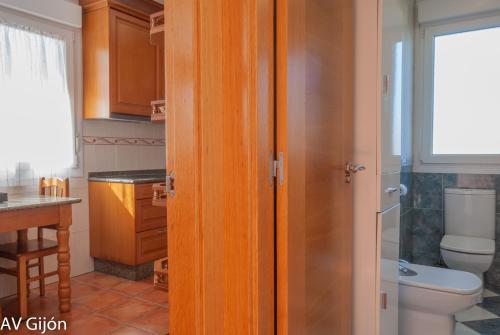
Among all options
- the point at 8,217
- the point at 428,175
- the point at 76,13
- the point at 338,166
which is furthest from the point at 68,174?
the point at 428,175

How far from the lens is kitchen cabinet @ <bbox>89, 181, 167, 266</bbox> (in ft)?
9.96

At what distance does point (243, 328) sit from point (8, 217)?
1.74m

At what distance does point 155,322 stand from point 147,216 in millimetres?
1021

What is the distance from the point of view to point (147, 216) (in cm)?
313

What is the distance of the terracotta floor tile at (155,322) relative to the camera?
7.30ft

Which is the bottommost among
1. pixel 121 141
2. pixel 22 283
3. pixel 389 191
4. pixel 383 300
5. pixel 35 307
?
pixel 35 307

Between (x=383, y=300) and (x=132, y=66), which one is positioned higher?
(x=132, y=66)

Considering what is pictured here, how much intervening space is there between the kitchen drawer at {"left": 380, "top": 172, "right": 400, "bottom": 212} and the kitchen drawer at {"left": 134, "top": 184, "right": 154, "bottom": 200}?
2.02m

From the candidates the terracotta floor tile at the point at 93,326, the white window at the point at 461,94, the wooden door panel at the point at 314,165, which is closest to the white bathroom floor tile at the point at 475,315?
the white window at the point at 461,94

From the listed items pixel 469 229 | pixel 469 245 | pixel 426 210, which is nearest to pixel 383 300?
pixel 469 245

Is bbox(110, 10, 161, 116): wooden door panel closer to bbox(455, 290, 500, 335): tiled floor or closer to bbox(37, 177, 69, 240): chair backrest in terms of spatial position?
bbox(37, 177, 69, 240): chair backrest

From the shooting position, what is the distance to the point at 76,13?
122 inches

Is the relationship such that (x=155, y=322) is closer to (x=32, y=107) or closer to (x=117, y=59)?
(x=32, y=107)

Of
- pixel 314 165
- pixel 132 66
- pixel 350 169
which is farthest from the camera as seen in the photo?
pixel 132 66
